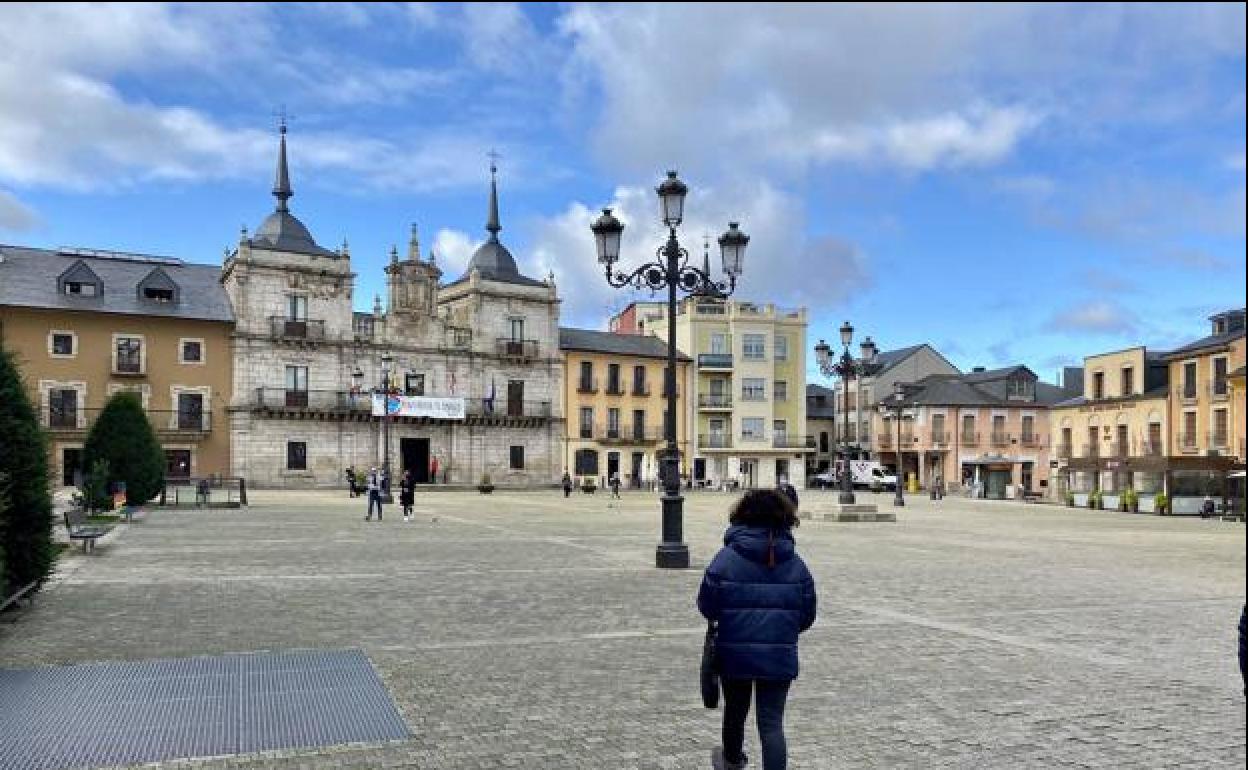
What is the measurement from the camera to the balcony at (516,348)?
6197 centimetres

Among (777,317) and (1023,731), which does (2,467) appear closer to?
(1023,731)

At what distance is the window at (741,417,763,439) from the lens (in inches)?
2751

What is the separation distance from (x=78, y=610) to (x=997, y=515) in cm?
3236

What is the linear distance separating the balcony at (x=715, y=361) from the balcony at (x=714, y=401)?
1982mm

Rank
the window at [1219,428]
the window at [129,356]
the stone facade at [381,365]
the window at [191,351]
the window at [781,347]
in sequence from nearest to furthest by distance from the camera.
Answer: the window at [1219,428] < the window at [129,356] < the window at [191,351] < the stone facade at [381,365] < the window at [781,347]

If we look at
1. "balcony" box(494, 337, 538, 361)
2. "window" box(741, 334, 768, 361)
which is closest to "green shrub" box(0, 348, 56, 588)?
"balcony" box(494, 337, 538, 361)

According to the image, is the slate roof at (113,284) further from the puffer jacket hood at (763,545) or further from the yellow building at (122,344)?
the puffer jacket hood at (763,545)

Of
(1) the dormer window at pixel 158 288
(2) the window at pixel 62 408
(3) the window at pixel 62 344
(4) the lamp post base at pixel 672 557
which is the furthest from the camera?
(1) the dormer window at pixel 158 288

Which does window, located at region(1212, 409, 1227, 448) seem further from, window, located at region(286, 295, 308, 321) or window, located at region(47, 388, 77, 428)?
window, located at region(47, 388, 77, 428)

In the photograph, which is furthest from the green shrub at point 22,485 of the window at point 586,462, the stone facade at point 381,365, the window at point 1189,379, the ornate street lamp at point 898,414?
the window at point 586,462

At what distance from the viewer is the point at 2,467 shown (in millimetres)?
9844

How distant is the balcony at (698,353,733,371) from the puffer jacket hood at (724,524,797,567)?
210 feet

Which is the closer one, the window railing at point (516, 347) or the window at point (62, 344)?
the window at point (62, 344)

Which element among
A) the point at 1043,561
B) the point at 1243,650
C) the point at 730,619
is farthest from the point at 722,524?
the point at 1243,650
